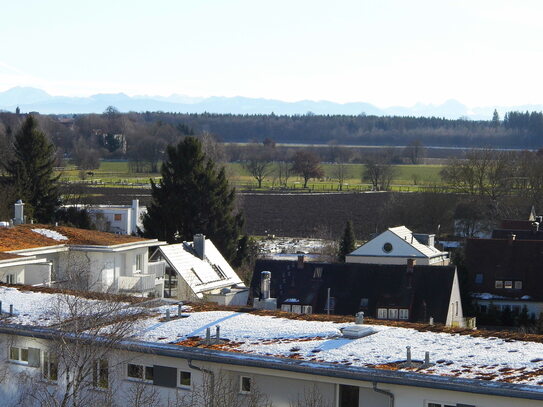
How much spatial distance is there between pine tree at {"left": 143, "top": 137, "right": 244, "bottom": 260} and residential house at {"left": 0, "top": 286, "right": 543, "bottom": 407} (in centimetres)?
3530

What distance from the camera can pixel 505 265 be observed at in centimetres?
5188

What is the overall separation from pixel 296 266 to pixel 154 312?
1990cm

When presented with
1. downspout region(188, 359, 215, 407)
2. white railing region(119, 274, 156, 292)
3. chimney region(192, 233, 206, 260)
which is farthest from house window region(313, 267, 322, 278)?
downspout region(188, 359, 215, 407)

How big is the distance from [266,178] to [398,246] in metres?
83.3

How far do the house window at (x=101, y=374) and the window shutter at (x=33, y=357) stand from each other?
1.83 m

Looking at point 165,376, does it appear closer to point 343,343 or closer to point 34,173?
Result: point 343,343

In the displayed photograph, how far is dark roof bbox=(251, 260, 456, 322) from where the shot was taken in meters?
40.1

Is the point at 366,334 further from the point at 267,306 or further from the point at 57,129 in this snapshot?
the point at 57,129

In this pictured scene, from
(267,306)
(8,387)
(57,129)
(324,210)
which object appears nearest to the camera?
(8,387)

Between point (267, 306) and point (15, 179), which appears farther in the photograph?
point (15, 179)

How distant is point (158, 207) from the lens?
192 ft

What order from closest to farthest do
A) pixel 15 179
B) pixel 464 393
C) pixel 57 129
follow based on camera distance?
pixel 464 393
pixel 15 179
pixel 57 129

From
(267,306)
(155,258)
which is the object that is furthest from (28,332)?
(155,258)

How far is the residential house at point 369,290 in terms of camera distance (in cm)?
3988
